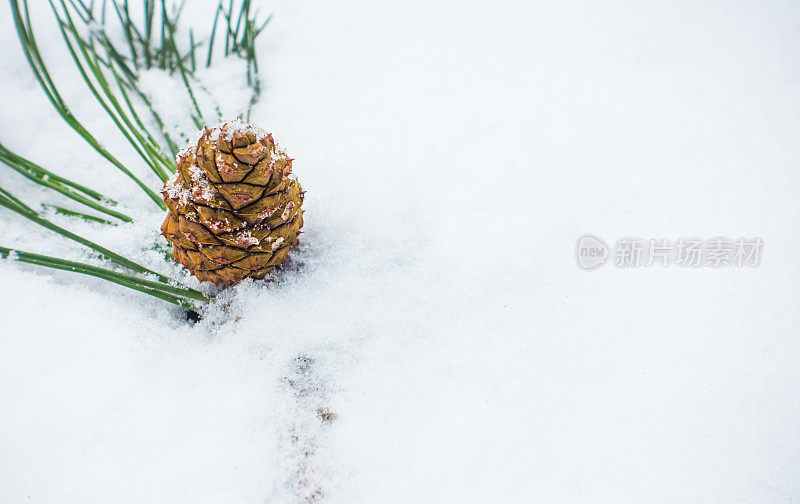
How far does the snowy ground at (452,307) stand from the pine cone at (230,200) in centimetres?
9

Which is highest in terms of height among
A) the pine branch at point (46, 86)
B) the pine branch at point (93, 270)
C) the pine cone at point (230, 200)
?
the pine branch at point (46, 86)

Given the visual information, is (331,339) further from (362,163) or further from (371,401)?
(362,163)

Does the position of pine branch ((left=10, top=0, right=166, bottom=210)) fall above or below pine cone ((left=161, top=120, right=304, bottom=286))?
above

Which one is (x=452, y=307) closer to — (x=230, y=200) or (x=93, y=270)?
(x=230, y=200)

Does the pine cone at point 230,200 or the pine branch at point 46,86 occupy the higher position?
the pine branch at point 46,86

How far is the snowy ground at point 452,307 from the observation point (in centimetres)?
50

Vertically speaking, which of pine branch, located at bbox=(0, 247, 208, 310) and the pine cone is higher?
the pine cone

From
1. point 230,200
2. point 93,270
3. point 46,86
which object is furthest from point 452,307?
point 46,86

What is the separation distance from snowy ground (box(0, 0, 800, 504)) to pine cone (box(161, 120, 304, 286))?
9cm

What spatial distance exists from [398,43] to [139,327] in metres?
0.64

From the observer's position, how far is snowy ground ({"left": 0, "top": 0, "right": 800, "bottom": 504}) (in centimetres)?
50

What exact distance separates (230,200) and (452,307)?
30cm

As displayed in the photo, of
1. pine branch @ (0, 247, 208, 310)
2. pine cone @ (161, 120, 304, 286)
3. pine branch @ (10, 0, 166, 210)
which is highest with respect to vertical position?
pine branch @ (10, 0, 166, 210)

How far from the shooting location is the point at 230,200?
46 centimetres
